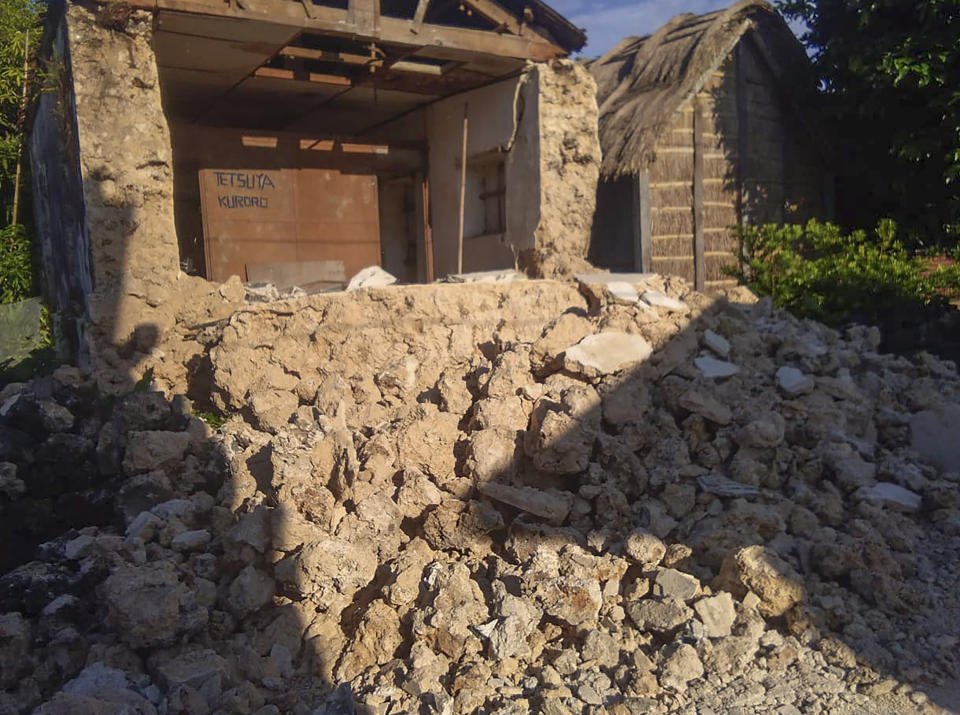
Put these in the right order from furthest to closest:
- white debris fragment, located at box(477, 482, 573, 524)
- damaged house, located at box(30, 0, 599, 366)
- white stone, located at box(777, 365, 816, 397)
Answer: damaged house, located at box(30, 0, 599, 366)
white stone, located at box(777, 365, 816, 397)
white debris fragment, located at box(477, 482, 573, 524)

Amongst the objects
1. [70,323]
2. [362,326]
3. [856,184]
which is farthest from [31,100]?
[856,184]

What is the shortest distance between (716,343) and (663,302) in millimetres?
421

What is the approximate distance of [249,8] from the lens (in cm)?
567

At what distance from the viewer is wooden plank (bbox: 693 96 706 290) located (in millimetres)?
9188

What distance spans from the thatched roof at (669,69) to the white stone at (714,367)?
4.18m

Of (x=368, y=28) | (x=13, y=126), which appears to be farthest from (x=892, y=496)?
(x=13, y=126)

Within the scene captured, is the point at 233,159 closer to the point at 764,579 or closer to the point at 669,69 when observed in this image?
the point at 669,69

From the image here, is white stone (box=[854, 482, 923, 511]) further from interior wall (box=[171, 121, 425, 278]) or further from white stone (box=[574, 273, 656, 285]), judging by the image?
interior wall (box=[171, 121, 425, 278])

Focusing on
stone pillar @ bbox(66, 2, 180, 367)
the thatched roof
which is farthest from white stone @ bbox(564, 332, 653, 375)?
the thatched roof

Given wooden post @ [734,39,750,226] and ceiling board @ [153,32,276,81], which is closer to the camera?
ceiling board @ [153,32,276,81]

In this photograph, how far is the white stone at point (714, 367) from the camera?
483 centimetres

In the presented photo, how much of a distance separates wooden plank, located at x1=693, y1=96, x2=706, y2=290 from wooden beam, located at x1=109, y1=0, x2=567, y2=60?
2.81 meters

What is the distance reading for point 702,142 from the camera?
9.22 meters

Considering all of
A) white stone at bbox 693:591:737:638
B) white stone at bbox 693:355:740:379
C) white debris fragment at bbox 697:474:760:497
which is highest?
white stone at bbox 693:355:740:379
